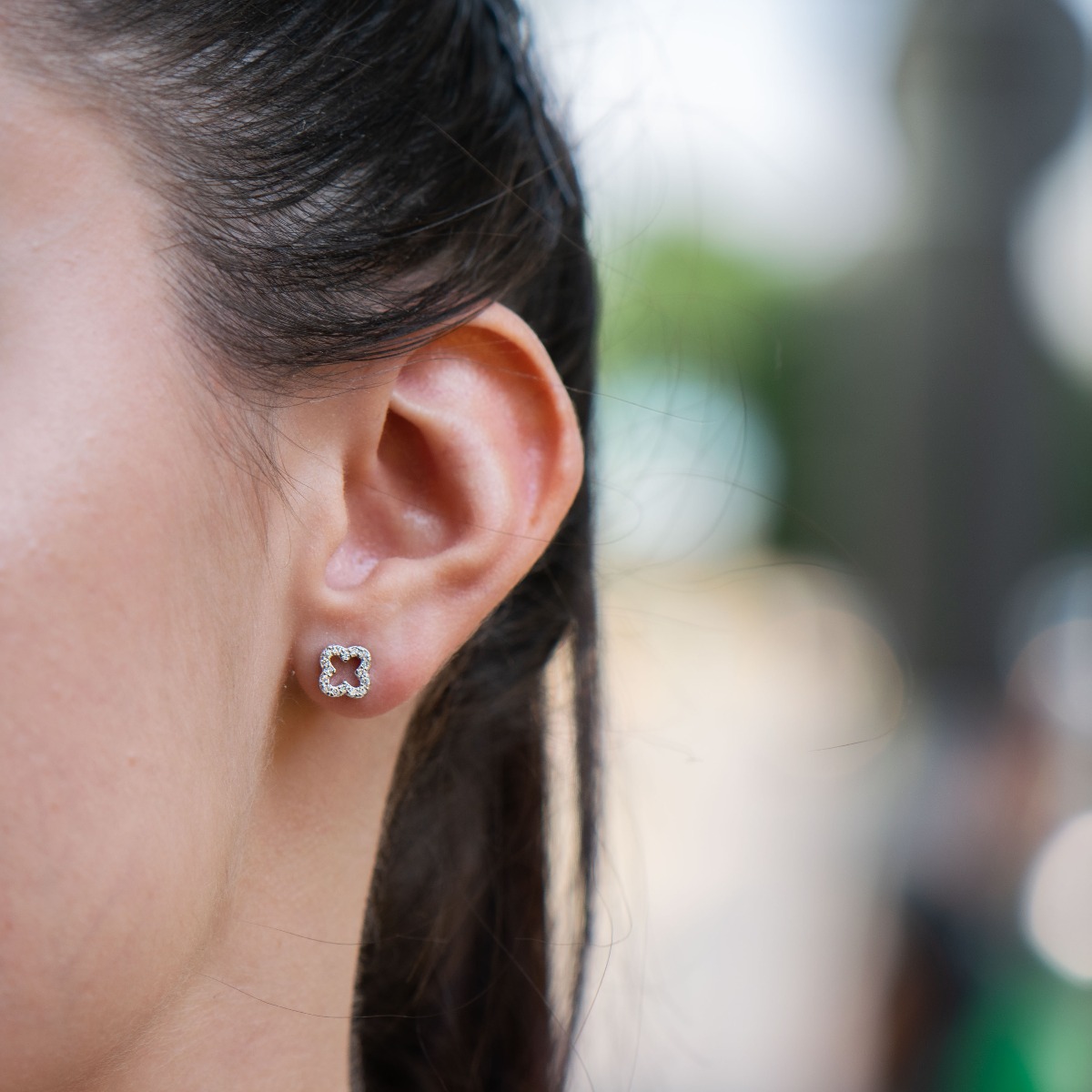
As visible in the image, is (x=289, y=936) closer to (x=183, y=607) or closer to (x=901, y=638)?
Result: (x=183, y=607)

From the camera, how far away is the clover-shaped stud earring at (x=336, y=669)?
Result: 942mm

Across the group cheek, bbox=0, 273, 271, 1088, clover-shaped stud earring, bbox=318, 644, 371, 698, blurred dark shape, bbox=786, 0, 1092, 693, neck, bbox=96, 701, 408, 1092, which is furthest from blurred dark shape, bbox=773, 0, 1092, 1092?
cheek, bbox=0, 273, 271, 1088

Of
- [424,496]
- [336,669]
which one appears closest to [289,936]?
[336,669]

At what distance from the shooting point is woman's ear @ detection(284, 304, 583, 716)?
3.14ft

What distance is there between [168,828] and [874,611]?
5.33 meters

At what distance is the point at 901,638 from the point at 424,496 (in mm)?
4140

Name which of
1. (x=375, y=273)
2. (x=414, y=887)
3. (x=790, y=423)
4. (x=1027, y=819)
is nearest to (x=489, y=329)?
(x=375, y=273)

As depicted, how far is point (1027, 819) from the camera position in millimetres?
3699

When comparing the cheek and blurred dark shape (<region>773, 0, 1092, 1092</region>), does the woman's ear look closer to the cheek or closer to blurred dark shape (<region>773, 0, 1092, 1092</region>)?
the cheek

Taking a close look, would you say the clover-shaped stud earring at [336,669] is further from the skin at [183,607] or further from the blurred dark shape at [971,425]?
the blurred dark shape at [971,425]

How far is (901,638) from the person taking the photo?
4859mm

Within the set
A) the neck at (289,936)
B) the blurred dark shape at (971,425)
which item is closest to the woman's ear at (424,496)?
the neck at (289,936)

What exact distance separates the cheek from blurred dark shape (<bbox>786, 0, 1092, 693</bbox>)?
3.98 meters

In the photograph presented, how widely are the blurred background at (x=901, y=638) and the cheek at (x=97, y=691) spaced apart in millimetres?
704
